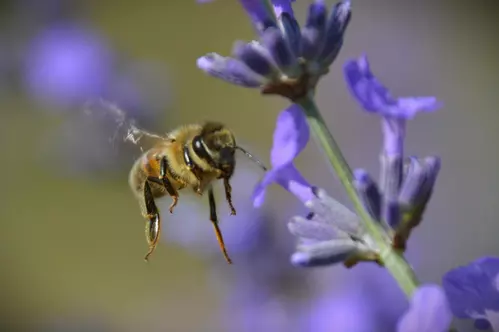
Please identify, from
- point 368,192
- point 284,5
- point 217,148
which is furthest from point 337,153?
point 217,148

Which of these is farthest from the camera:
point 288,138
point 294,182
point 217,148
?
point 217,148

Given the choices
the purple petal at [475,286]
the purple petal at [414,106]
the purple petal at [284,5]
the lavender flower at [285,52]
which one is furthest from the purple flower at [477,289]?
the purple petal at [284,5]

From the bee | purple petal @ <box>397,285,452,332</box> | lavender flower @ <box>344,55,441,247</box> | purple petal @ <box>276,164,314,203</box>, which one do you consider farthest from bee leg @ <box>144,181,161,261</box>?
purple petal @ <box>397,285,452,332</box>

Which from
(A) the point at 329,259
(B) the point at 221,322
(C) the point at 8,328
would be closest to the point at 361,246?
(A) the point at 329,259

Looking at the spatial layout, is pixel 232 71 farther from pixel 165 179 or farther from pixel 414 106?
pixel 165 179

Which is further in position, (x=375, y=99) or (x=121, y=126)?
(x=121, y=126)

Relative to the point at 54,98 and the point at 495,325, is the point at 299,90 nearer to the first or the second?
the point at 495,325

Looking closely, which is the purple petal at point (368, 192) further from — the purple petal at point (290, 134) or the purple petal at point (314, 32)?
the purple petal at point (314, 32)

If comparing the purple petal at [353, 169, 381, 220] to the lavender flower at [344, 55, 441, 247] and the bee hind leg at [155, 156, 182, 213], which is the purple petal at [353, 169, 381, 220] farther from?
the bee hind leg at [155, 156, 182, 213]
